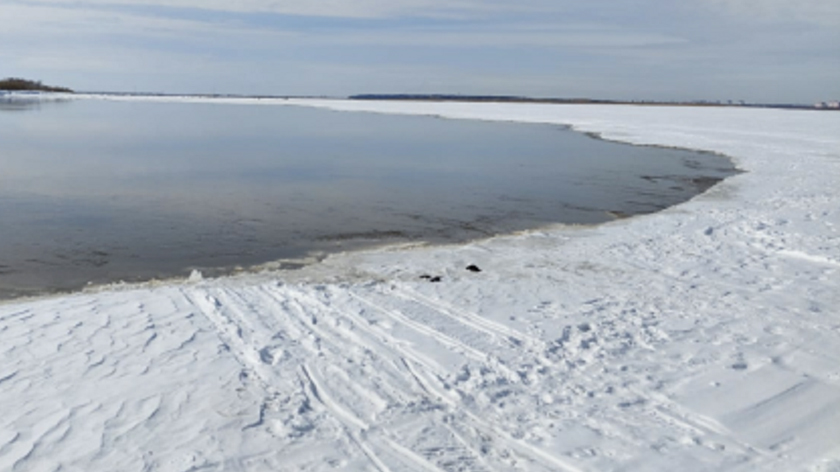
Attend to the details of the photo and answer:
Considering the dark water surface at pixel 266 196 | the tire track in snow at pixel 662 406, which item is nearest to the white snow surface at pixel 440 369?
the tire track in snow at pixel 662 406

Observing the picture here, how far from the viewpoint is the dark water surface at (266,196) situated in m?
10.2

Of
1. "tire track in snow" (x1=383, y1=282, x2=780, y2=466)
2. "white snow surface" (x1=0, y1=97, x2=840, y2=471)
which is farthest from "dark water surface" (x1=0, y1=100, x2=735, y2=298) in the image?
"tire track in snow" (x1=383, y1=282, x2=780, y2=466)

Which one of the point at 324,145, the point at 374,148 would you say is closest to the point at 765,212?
the point at 374,148

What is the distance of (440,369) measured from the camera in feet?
18.9

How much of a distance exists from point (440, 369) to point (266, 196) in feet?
34.6

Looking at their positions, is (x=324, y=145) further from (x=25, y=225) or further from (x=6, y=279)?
(x=6, y=279)

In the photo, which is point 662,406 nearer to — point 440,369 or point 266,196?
point 440,369

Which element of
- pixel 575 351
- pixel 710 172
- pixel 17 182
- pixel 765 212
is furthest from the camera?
pixel 710 172

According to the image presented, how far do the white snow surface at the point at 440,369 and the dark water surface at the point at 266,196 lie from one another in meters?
2.05

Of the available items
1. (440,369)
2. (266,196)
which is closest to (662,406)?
(440,369)

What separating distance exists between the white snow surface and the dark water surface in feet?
6.73

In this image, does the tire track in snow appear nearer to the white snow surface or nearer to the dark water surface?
the white snow surface

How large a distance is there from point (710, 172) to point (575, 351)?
1816 centimetres

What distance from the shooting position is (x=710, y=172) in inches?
877
